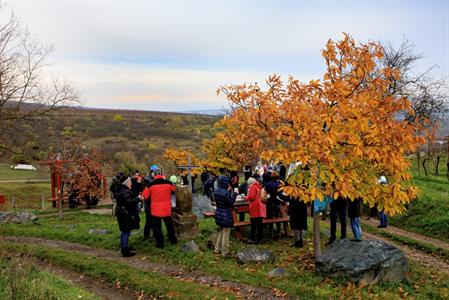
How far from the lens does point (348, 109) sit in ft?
26.1

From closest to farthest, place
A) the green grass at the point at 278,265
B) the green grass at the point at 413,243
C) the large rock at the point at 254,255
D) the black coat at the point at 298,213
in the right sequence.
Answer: the green grass at the point at 278,265 → the large rock at the point at 254,255 → the black coat at the point at 298,213 → the green grass at the point at 413,243

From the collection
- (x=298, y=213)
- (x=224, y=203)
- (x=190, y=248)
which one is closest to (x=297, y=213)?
(x=298, y=213)

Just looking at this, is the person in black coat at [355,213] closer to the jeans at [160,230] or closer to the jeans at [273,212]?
the jeans at [273,212]

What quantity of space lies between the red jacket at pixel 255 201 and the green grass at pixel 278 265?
98cm

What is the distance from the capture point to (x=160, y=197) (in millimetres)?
10953

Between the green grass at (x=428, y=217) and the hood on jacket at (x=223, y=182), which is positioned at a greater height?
the hood on jacket at (x=223, y=182)

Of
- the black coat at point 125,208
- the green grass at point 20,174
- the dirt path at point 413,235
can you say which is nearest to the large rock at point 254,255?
the black coat at point 125,208

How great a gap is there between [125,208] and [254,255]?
351 centimetres

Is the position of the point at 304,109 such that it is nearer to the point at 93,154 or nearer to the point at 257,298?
the point at 257,298

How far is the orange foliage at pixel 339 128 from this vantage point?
806 centimetres

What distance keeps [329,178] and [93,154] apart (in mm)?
17526

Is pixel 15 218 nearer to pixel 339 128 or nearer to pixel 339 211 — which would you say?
pixel 339 211

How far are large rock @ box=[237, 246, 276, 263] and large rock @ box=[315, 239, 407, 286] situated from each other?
1.38 meters

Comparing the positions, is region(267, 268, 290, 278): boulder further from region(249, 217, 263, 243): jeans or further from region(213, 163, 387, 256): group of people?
region(249, 217, 263, 243): jeans
